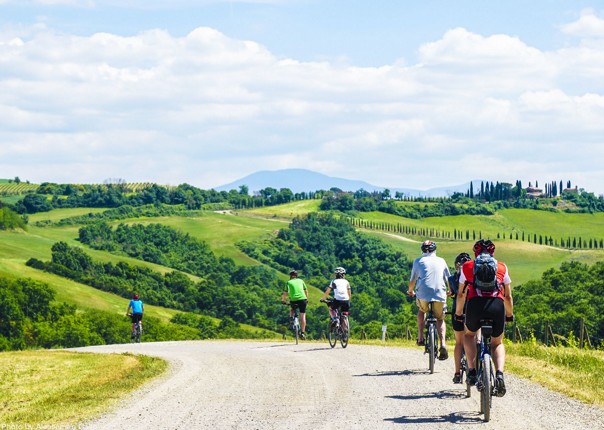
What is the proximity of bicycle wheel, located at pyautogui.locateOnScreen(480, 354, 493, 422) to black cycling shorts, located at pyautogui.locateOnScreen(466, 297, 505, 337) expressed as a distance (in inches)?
16.7

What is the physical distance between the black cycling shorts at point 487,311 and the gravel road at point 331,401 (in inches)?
49.6

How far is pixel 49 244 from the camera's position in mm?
182125

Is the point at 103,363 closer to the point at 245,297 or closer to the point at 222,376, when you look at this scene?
the point at 222,376

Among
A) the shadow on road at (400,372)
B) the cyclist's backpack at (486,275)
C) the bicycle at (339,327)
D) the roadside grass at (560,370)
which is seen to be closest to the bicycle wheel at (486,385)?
the cyclist's backpack at (486,275)

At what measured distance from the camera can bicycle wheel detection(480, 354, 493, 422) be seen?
39.1 ft

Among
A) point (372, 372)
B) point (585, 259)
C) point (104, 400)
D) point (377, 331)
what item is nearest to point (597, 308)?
point (377, 331)

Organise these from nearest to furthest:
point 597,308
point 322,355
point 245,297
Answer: point 322,355
point 597,308
point 245,297

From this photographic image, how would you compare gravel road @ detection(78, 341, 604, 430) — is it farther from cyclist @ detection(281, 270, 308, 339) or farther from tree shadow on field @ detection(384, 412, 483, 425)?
cyclist @ detection(281, 270, 308, 339)

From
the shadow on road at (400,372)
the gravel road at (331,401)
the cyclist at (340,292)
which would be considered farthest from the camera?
the cyclist at (340,292)

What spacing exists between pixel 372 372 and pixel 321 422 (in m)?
5.73

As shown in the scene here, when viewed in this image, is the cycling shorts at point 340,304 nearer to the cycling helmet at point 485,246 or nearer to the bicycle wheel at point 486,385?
the cycling helmet at point 485,246

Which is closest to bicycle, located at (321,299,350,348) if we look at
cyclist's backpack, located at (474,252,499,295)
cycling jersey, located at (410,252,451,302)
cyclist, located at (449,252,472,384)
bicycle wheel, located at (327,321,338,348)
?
bicycle wheel, located at (327,321,338,348)

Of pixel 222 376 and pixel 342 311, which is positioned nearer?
pixel 222 376

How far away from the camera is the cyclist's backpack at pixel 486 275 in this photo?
39.6 feet
